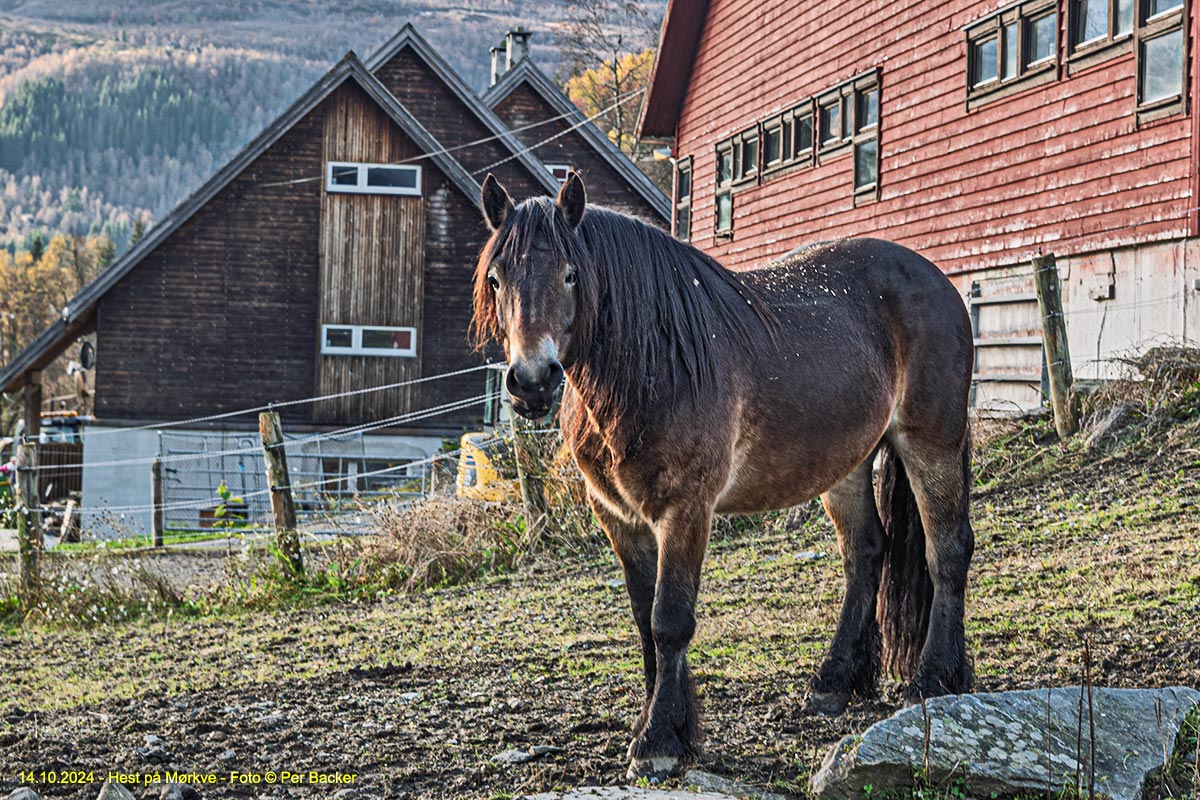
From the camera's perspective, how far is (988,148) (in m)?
15.3

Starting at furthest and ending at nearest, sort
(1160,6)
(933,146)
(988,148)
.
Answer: (933,146)
(988,148)
(1160,6)

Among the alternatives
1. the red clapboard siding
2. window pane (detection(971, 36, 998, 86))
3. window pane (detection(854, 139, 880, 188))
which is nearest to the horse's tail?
the red clapboard siding

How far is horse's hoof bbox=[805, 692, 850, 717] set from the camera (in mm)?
5203

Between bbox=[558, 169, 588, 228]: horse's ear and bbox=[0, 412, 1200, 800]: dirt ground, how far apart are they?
76.5 inches

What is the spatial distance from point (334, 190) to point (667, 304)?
2085 centimetres

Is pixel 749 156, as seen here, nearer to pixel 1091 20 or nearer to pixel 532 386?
pixel 1091 20

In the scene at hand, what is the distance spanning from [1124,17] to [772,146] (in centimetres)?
917

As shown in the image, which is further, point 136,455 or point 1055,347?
point 136,455

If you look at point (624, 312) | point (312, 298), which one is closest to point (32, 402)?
point (312, 298)

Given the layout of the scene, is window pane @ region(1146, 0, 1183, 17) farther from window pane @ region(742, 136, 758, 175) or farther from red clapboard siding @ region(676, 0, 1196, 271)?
window pane @ region(742, 136, 758, 175)

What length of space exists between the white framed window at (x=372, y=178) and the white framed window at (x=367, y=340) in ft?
8.72

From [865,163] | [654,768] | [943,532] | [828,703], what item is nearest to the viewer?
[654,768]

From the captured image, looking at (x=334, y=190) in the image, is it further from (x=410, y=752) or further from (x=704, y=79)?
(x=410, y=752)

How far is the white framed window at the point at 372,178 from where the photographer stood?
24516 mm
